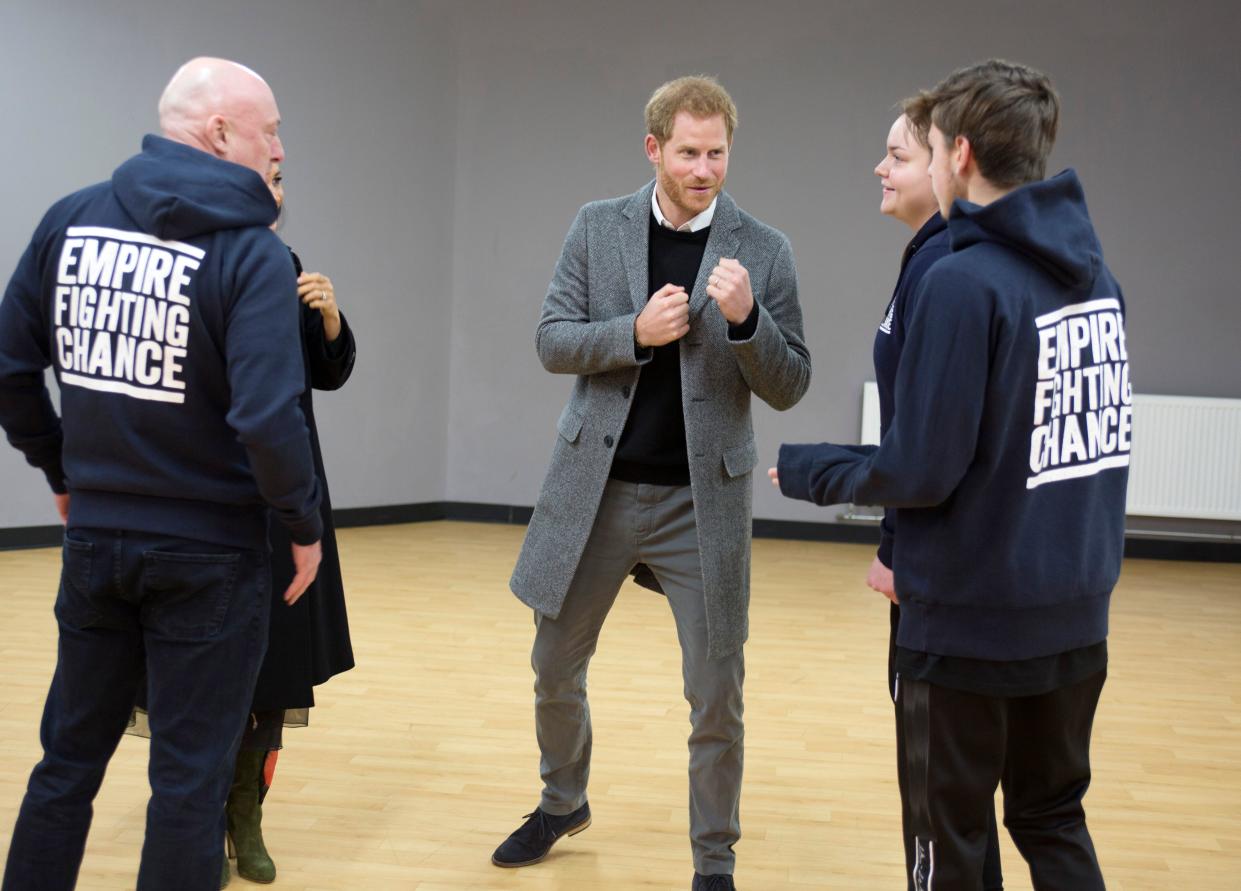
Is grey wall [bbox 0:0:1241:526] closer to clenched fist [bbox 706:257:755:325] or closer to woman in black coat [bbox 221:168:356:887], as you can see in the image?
woman in black coat [bbox 221:168:356:887]

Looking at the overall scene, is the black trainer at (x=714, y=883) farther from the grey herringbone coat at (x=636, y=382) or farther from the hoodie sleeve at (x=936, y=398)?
the hoodie sleeve at (x=936, y=398)

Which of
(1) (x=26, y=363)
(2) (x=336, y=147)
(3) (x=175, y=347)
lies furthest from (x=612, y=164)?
(3) (x=175, y=347)

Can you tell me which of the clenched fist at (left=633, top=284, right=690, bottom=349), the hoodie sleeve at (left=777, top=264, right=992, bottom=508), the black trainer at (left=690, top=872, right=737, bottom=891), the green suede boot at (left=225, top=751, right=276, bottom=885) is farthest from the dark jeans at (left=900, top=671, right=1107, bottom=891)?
the green suede boot at (left=225, top=751, right=276, bottom=885)

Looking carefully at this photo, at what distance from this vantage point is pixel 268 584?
1932 millimetres

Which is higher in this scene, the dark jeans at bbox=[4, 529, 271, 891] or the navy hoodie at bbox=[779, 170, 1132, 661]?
the navy hoodie at bbox=[779, 170, 1132, 661]

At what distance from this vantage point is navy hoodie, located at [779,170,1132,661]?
1659 mm

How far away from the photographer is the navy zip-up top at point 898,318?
1.98m

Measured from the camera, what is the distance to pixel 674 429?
250 cm

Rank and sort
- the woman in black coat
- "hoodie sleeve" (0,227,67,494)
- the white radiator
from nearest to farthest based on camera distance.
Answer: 1. "hoodie sleeve" (0,227,67,494)
2. the woman in black coat
3. the white radiator

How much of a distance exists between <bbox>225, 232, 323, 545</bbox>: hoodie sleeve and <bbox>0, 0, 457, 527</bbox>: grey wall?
4691 millimetres

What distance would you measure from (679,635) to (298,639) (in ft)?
2.48

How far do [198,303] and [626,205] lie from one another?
1048 millimetres

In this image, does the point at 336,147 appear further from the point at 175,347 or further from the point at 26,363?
the point at 175,347

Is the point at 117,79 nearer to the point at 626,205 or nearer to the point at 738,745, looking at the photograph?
the point at 626,205
